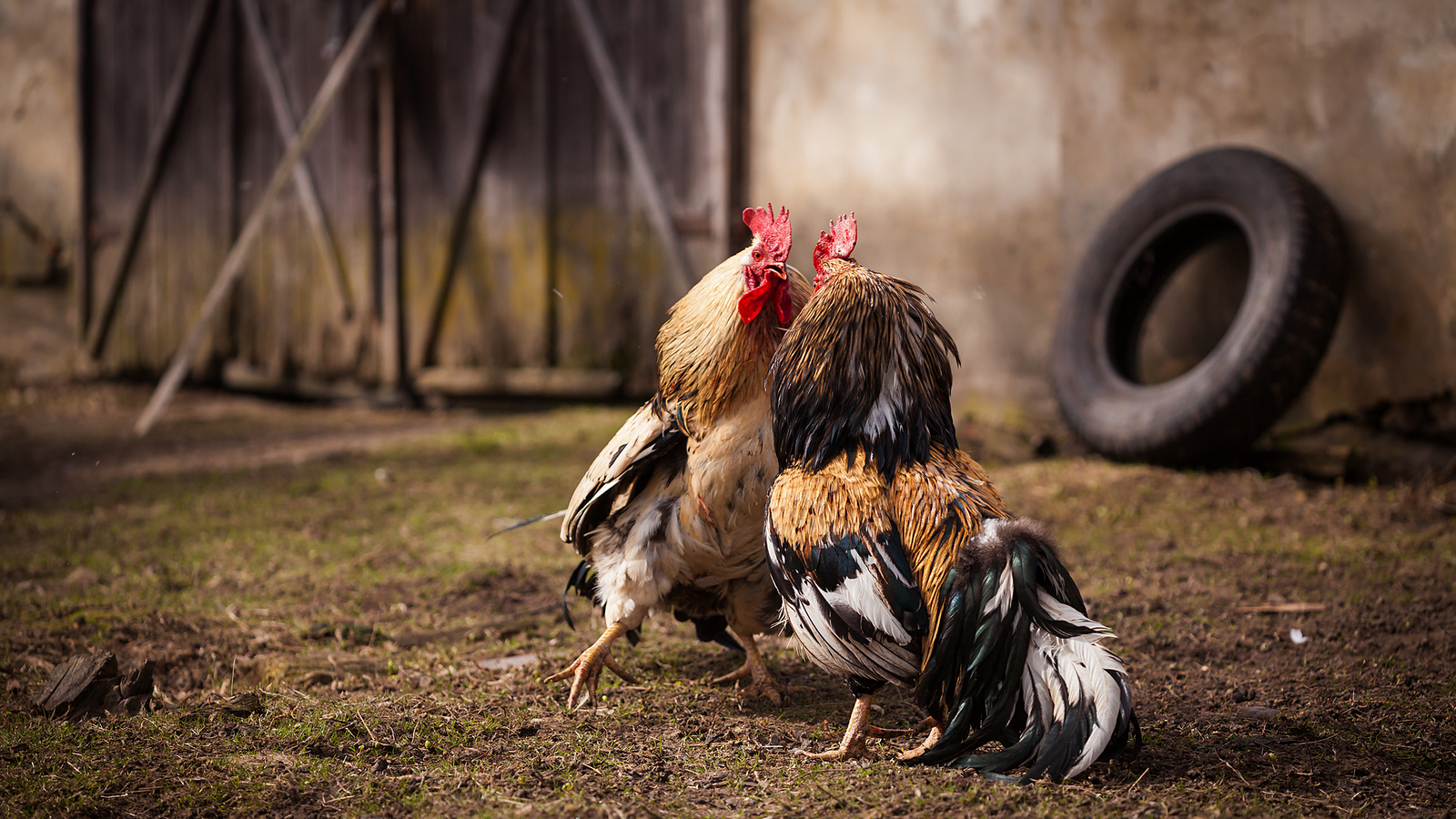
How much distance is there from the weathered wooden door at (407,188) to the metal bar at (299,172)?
25 millimetres

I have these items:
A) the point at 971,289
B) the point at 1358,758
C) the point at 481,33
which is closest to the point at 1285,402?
the point at 971,289

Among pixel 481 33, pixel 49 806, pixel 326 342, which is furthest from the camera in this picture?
pixel 326 342

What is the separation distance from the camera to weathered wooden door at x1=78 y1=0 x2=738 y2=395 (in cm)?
870

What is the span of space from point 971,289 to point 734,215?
210 cm

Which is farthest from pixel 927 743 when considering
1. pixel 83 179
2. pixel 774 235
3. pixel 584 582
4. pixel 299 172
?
pixel 83 179

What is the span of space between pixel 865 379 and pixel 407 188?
7701mm

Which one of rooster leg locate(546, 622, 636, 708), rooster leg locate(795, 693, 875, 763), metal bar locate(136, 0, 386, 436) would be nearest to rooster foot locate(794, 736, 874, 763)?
rooster leg locate(795, 693, 875, 763)

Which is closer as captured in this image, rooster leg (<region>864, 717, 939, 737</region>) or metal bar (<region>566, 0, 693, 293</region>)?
rooster leg (<region>864, 717, 939, 737</region>)

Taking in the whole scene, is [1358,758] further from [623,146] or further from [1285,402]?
[623,146]

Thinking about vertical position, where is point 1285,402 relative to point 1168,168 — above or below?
below

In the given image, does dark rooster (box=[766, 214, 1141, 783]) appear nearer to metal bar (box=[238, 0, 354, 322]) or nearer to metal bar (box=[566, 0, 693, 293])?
metal bar (box=[566, 0, 693, 293])

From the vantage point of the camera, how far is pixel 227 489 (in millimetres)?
6465

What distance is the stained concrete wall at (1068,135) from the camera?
5.81 metres

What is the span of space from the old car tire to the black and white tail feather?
12.2 feet
